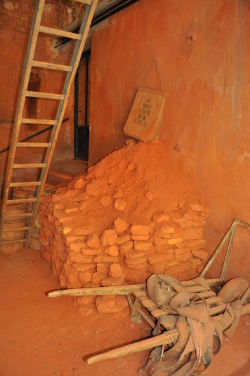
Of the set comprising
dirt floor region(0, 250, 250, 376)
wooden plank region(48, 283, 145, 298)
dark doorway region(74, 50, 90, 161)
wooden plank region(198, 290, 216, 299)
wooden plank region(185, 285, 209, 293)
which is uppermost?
dark doorway region(74, 50, 90, 161)

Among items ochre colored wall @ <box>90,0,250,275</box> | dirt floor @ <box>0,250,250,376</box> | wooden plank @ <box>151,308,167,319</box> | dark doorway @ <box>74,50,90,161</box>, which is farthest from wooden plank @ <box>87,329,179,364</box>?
dark doorway @ <box>74,50,90,161</box>

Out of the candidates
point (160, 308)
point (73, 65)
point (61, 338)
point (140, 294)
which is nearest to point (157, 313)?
point (160, 308)

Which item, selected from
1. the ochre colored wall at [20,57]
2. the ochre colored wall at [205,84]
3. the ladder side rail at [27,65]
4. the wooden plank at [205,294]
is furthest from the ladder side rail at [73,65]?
the ochre colored wall at [20,57]

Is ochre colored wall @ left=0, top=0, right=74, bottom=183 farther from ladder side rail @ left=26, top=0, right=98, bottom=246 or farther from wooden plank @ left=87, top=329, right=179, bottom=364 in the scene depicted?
wooden plank @ left=87, top=329, right=179, bottom=364

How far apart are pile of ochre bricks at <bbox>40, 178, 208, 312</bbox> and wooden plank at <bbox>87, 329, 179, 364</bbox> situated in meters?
0.95

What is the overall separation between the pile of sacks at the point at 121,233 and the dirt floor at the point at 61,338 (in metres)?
0.23

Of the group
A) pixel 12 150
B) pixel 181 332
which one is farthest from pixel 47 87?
pixel 181 332

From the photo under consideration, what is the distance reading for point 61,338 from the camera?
2963 mm

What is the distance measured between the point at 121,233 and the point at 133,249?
22 centimetres

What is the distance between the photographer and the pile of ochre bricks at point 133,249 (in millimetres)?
3293

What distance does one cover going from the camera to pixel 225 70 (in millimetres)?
3170

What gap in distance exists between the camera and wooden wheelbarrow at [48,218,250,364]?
2319 mm

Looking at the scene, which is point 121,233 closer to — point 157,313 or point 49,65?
point 157,313

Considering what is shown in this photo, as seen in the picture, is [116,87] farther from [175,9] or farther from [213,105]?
[213,105]
